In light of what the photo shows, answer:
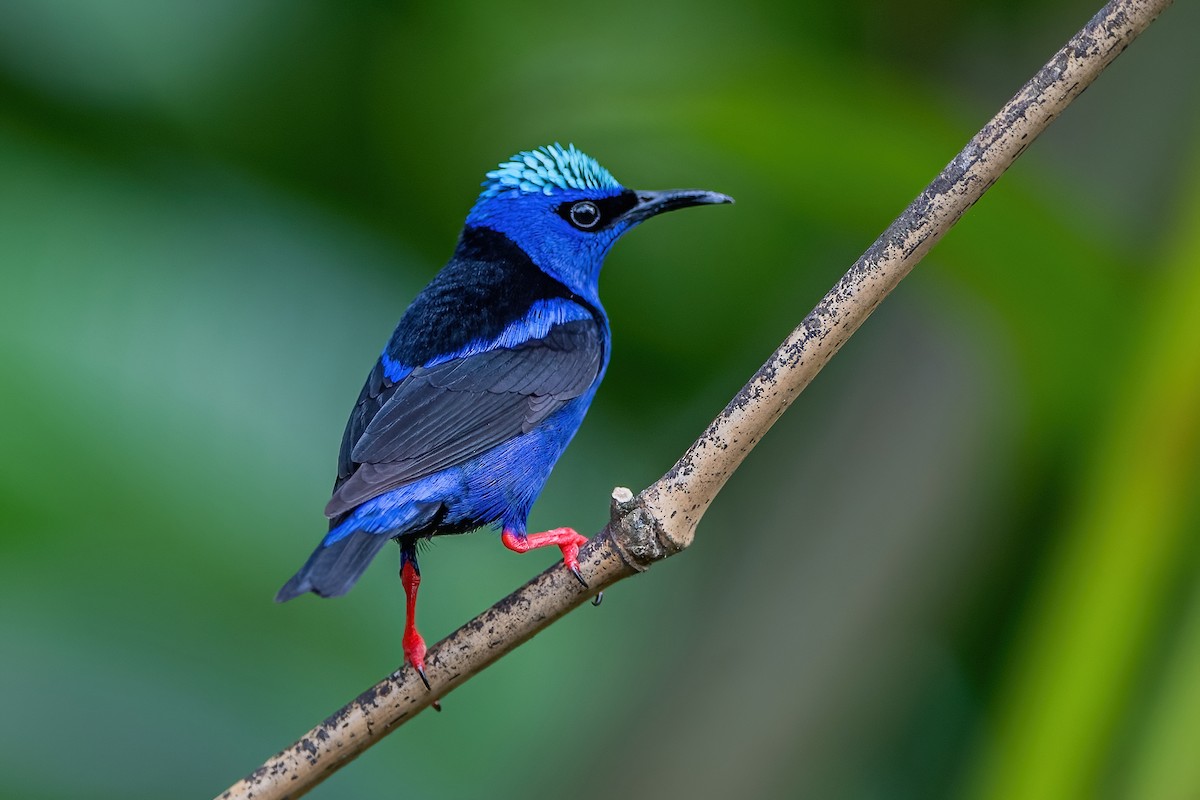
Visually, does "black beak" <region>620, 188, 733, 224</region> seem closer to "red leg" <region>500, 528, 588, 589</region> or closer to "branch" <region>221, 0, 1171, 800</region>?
"red leg" <region>500, 528, 588, 589</region>

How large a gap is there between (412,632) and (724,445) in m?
1.05

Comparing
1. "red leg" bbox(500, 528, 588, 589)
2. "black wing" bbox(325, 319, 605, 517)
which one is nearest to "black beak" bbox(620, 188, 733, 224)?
"black wing" bbox(325, 319, 605, 517)

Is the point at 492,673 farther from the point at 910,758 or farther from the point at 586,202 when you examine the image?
the point at 586,202

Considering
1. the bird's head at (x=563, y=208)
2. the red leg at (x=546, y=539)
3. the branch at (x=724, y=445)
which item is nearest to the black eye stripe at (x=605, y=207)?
the bird's head at (x=563, y=208)

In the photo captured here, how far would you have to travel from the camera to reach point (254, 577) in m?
3.81

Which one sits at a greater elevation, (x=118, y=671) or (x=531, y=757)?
(x=118, y=671)

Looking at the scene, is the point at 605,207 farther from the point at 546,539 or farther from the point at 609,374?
the point at 609,374

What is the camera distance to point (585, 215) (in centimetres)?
325

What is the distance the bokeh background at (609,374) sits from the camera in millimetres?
3188

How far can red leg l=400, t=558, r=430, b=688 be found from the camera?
7.24ft

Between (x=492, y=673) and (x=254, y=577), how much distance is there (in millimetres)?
817

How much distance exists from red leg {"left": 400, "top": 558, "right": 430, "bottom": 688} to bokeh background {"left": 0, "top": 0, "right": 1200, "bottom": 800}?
95 centimetres

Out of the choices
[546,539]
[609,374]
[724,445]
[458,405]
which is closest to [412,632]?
[546,539]

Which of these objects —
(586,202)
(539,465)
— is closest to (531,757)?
(539,465)
